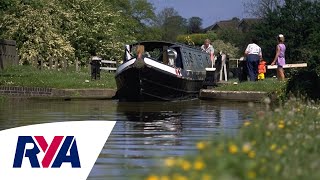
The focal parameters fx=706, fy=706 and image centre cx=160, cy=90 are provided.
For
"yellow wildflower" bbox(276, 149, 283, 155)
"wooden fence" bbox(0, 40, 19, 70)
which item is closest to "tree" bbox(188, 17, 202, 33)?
"wooden fence" bbox(0, 40, 19, 70)

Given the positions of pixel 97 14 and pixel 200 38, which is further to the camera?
pixel 200 38

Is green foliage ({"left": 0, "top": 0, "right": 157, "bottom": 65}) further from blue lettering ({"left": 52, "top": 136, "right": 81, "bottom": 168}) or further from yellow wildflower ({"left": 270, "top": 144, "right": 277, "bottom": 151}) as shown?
yellow wildflower ({"left": 270, "top": 144, "right": 277, "bottom": 151})

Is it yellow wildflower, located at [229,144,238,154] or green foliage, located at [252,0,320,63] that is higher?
green foliage, located at [252,0,320,63]

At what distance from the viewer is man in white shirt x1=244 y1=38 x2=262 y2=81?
25641mm

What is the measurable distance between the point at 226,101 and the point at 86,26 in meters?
30.1

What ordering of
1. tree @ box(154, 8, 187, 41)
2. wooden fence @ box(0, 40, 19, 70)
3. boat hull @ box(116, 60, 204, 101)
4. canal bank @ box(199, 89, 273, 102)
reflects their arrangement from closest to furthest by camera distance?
1. canal bank @ box(199, 89, 273, 102)
2. boat hull @ box(116, 60, 204, 101)
3. wooden fence @ box(0, 40, 19, 70)
4. tree @ box(154, 8, 187, 41)

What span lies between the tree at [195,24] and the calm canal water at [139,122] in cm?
14587

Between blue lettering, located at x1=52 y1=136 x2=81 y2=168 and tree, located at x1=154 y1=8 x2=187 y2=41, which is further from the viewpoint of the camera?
tree, located at x1=154 y1=8 x2=187 y2=41

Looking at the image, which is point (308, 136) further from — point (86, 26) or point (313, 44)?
point (313, 44)

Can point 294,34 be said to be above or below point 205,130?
above

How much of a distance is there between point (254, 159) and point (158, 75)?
18.2m

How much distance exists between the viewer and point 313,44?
179 ft

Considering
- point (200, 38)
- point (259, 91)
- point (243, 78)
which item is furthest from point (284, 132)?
point (200, 38)

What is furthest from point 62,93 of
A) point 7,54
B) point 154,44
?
point 7,54
